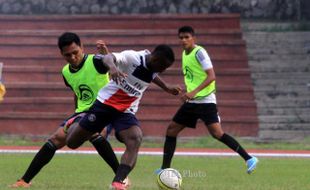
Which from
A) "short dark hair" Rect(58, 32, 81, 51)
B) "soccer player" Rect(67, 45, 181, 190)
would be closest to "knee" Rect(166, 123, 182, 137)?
"soccer player" Rect(67, 45, 181, 190)

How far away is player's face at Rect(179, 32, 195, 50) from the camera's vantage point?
12641mm

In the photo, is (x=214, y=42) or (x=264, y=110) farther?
(x=214, y=42)

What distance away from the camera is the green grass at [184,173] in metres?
10.9

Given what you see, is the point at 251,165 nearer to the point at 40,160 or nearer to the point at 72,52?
the point at 40,160

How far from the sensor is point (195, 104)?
1295 cm

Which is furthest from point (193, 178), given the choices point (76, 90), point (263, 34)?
point (263, 34)

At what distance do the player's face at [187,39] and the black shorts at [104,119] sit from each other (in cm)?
320

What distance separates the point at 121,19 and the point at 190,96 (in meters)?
15.9

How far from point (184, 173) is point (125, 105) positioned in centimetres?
369

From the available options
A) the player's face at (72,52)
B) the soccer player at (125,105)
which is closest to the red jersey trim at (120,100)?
the soccer player at (125,105)

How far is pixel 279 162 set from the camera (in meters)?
16.3

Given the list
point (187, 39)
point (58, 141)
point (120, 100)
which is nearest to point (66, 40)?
point (120, 100)

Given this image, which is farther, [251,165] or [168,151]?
[251,165]

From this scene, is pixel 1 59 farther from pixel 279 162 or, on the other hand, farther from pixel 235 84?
pixel 279 162
